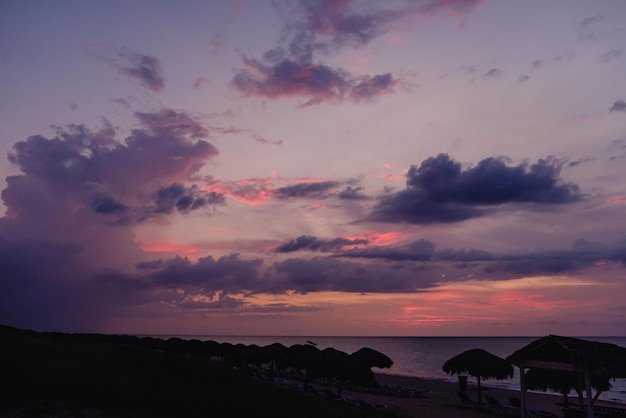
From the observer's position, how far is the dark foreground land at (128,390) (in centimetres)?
1064

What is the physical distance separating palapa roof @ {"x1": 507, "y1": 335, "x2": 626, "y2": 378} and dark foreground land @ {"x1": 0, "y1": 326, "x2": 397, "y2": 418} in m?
5.68

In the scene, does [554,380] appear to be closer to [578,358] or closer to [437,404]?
[437,404]

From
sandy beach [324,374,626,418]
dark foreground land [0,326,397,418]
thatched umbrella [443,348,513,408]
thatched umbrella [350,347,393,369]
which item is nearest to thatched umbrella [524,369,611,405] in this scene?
thatched umbrella [443,348,513,408]

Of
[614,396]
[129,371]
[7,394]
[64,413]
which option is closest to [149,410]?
[64,413]

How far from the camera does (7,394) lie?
10477 mm

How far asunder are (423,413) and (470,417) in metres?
2.01

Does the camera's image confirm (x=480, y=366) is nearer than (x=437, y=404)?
Yes

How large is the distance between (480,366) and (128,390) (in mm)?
16954

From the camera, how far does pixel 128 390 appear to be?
39.0 ft

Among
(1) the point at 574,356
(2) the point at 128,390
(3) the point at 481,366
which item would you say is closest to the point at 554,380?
(3) the point at 481,366

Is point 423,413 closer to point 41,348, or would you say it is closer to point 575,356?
point 575,356

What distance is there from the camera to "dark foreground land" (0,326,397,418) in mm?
10641

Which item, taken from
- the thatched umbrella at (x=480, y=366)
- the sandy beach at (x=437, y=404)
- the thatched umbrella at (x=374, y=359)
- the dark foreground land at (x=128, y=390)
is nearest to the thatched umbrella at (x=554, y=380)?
the thatched umbrella at (x=480, y=366)

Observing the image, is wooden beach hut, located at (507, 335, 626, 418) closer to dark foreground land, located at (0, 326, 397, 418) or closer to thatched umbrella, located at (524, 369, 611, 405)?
dark foreground land, located at (0, 326, 397, 418)
